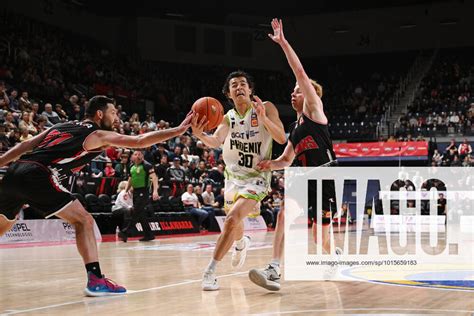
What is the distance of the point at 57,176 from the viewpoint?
18.7 ft

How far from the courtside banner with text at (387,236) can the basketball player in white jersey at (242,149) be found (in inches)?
18.6

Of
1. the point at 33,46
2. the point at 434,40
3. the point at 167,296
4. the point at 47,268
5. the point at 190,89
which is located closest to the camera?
the point at 167,296

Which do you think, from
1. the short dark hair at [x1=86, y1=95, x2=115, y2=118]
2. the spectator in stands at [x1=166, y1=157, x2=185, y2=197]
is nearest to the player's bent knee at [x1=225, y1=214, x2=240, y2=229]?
the short dark hair at [x1=86, y1=95, x2=115, y2=118]

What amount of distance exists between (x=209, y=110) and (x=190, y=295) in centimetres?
163

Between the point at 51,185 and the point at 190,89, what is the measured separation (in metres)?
27.0

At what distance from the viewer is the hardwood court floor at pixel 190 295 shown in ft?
16.1

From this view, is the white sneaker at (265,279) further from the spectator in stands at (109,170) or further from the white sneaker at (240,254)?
the spectator in stands at (109,170)

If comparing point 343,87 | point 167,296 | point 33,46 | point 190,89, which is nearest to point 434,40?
point 343,87

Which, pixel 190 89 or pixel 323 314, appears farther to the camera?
pixel 190 89

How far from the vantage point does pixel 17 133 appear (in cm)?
1418

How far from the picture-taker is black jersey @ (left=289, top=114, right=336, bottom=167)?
21.3ft

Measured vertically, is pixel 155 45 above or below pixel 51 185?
above

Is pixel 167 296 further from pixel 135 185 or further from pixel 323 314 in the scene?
pixel 135 185

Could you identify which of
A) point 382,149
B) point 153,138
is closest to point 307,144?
point 153,138
